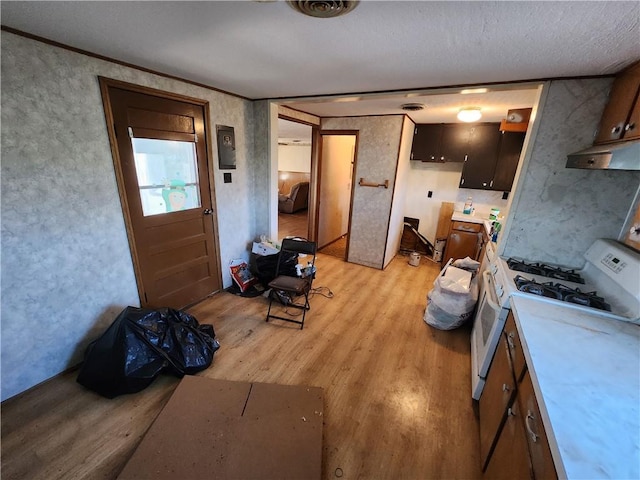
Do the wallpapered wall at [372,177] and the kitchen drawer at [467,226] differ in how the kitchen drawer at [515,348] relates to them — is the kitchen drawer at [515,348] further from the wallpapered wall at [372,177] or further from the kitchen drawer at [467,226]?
the kitchen drawer at [467,226]

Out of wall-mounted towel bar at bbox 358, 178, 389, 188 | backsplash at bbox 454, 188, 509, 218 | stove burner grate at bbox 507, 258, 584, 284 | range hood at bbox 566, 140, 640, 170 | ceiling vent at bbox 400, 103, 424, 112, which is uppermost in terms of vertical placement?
ceiling vent at bbox 400, 103, 424, 112

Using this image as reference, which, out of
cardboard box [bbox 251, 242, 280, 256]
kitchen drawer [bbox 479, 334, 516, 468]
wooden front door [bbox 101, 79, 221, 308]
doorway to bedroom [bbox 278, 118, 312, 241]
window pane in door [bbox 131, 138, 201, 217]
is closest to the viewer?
kitchen drawer [bbox 479, 334, 516, 468]

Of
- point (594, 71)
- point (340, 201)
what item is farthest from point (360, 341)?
point (340, 201)

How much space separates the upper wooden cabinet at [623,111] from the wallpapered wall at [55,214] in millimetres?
3023

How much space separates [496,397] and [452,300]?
117cm

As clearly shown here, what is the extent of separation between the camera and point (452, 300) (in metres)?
2.41

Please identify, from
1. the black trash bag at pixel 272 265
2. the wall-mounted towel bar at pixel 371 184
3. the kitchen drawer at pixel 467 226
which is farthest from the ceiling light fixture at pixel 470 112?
the black trash bag at pixel 272 265

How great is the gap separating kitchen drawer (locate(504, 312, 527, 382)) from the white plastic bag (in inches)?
36.1

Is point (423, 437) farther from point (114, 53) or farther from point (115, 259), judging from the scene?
point (114, 53)

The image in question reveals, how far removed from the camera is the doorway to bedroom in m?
5.96

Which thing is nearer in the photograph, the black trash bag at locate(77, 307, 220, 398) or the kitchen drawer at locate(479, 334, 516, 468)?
the kitchen drawer at locate(479, 334, 516, 468)

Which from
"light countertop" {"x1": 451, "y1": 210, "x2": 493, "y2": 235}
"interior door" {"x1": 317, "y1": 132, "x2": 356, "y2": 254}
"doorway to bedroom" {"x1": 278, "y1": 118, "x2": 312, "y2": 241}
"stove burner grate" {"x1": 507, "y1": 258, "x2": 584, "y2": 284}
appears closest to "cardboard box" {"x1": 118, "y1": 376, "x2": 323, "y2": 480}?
"stove burner grate" {"x1": 507, "y1": 258, "x2": 584, "y2": 284}

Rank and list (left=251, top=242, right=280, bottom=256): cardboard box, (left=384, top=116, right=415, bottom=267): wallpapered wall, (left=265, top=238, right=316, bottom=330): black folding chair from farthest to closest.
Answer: (left=384, top=116, right=415, bottom=267): wallpapered wall < (left=251, top=242, right=280, bottom=256): cardboard box < (left=265, top=238, right=316, bottom=330): black folding chair

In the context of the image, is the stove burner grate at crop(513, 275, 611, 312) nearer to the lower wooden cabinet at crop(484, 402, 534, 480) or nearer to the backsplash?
the lower wooden cabinet at crop(484, 402, 534, 480)
